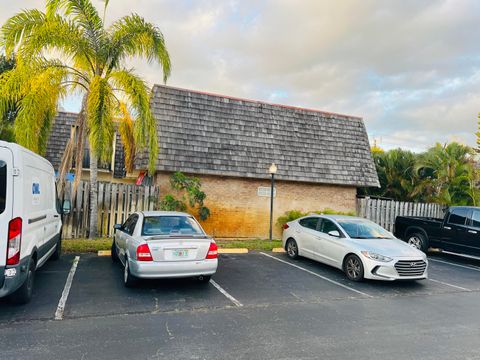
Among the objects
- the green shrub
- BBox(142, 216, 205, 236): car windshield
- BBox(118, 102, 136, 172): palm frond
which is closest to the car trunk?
BBox(142, 216, 205, 236): car windshield

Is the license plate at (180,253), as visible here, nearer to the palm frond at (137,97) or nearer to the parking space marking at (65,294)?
the parking space marking at (65,294)

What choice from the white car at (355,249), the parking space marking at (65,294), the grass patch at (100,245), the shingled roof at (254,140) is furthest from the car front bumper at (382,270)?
the shingled roof at (254,140)

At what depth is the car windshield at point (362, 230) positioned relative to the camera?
9242 millimetres

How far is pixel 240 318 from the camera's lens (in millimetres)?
5742

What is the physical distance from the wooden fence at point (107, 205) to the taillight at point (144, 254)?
6468mm

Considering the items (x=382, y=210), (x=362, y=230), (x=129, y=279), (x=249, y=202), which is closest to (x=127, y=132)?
(x=249, y=202)

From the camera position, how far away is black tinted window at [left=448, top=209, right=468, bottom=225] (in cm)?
1216

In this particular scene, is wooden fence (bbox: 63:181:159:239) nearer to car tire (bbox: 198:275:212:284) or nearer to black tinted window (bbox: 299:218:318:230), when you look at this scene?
black tinted window (bbox: 299:218:318:230)

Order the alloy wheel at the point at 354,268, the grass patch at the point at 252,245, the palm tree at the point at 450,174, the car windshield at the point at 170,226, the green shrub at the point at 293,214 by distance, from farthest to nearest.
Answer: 1. the palm tree at the point at 450,174
2. the green shrub at the point at 293,214
3. the grass patch at the point at 252,245
4. the alloy wheel at the point at 354,268
5. the car windshield at the point at 170,226

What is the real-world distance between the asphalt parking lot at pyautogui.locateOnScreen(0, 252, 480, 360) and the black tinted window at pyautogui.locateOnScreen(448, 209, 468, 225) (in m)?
4.24

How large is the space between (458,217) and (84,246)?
11.8 m

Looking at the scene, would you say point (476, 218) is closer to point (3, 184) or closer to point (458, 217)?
point (458, 217)

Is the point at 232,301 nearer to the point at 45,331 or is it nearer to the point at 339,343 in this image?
the point at 339,343

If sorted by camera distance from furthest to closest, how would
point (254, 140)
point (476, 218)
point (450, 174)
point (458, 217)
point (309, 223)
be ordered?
point (450, 174), point (254, 140), point (458, 217), point (476, 218), point (309, 223)
